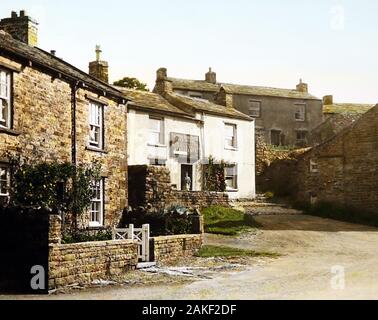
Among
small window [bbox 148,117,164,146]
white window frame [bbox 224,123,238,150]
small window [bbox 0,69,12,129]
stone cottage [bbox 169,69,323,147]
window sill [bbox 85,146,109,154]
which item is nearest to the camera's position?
small window [bbox 0,69,12,129]

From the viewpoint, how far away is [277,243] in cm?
2258

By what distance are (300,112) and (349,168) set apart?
19.4m

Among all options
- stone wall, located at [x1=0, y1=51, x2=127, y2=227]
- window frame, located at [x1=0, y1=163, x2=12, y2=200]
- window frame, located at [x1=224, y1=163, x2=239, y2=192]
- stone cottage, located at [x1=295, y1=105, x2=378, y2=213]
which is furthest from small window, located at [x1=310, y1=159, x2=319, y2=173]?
window frame, located at [x1=0, y1=163, x2=12, y2=200]

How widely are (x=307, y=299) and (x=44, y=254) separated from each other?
6.22 metres

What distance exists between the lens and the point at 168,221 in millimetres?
21438

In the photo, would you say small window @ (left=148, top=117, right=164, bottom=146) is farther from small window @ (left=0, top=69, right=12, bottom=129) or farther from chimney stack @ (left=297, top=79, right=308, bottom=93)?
chimney stack @ (left=297, top=79, right=308, bottom=93)

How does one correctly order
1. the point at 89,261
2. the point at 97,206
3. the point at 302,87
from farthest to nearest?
the point at 302,87, the point at 97,206, the point at 89,261

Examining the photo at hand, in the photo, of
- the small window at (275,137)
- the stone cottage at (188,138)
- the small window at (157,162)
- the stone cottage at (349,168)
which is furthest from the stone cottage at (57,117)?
the small window at (275,137)

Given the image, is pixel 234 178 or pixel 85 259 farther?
pixel 234 178

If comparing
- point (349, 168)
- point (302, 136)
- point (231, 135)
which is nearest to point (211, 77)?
point (302, 136)

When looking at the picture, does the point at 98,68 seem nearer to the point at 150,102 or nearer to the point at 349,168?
the point at 150,102

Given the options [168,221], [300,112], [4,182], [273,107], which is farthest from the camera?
[300,112]

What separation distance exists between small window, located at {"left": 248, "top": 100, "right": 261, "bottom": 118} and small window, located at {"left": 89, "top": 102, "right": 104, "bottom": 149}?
2885 centimetres

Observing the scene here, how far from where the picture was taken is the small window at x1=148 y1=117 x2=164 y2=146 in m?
31.2
